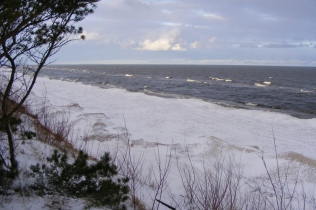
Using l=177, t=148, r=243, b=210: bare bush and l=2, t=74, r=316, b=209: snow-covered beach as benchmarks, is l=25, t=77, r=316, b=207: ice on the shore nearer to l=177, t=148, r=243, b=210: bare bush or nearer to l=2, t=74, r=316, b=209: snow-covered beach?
l=2, t=74, r=316, b=209: snow-covered beach

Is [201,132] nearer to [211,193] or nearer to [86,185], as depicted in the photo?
[211,193]

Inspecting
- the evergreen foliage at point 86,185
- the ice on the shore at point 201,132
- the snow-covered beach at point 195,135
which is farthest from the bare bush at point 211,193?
the evergreen foliage at point 86,185

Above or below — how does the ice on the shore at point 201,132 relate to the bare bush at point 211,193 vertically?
below

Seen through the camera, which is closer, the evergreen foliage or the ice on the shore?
the evergreen foliage

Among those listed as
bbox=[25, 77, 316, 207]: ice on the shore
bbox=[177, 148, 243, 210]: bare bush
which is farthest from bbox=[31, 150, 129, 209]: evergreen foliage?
bbox=[25, 77, 316, 207]: ice on the shore

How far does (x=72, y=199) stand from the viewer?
4.30 metres

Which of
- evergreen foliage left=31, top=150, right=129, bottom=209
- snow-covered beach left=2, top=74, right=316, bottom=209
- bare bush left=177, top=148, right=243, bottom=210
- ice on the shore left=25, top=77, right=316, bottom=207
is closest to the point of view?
bare bush left=177, top=148, right=243, bottom=210

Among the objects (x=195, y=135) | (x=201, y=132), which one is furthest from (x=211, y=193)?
(x=201, y=132)

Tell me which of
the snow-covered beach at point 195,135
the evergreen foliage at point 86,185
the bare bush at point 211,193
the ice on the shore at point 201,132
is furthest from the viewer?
the ice on the shore at point 201,132

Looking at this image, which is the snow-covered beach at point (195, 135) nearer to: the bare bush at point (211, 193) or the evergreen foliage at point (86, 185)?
Answer: the bare bush at point (211, 193)

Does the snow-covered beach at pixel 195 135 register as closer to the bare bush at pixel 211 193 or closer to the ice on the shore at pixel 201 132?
the ice on the shore at pixel 201 132

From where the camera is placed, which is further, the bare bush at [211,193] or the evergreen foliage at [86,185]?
the evergreen foliage at [86,185]

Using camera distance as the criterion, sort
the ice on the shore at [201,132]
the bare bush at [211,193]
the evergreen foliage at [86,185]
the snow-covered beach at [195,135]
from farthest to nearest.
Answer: the ice on the shore at [201,132] < the snow-covered beach at [195,135] < the evergreen foliage at [86,185] < the bare bush at [211,193]

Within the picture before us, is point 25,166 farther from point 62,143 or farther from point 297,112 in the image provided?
point 297,112
